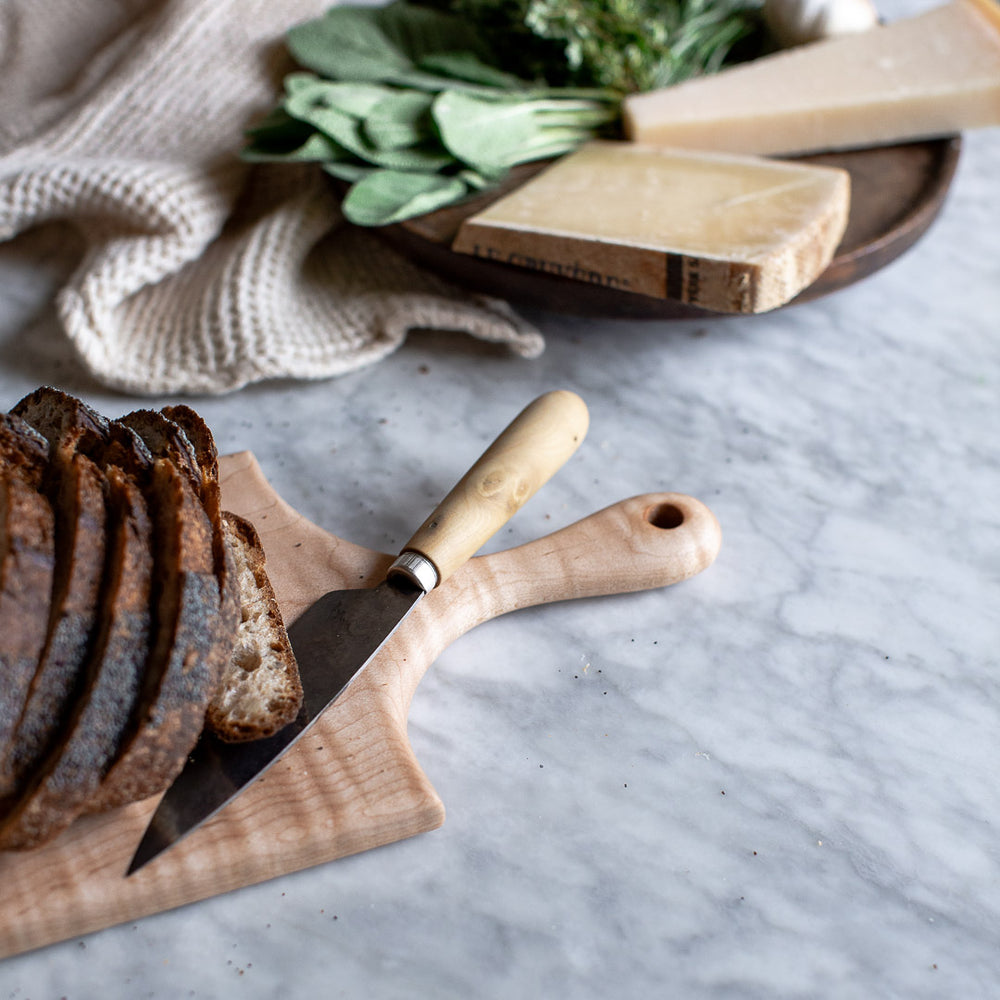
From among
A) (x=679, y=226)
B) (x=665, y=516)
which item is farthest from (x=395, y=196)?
(x=665, y=516)

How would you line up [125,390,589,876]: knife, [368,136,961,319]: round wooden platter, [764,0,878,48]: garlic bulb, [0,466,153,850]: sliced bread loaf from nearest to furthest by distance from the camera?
[0,466,153,850]: sliced bread loaf
[125,390,589,876]: knife
[368,136,961,319]: round wooden platter
[764,0,878,48]: garlic bulb

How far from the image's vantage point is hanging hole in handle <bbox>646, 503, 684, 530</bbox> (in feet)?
5.50

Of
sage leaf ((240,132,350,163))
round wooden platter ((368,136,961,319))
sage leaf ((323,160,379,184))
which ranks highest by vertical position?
sage leaf ((240,132,350,163))

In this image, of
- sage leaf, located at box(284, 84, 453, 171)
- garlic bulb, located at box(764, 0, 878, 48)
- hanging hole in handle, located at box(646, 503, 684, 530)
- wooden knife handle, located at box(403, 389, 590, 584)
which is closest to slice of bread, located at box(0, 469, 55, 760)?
wooden knife handle, located at box(403, 389, 590, 584)

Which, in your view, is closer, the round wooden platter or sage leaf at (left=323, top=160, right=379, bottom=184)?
the round wooden platter

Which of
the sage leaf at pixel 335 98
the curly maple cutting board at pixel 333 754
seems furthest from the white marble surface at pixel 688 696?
the sage leaf at pixel 335 98

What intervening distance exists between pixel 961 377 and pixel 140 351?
1783 millimetres

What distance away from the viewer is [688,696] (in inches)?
59.3

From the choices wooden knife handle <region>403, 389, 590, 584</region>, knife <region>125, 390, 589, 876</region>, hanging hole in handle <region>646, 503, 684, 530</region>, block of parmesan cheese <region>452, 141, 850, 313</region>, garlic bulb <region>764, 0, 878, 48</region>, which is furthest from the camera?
garlic bulb <region>764, 0, 878, 48</region>

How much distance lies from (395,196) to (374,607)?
1.02 m

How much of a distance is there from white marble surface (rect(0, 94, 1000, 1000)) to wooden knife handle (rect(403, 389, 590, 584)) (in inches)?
6.8

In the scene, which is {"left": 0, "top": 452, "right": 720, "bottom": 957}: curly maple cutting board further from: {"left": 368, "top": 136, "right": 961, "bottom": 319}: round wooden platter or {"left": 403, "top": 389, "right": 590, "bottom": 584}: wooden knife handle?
{"left": 368, "top": 136, "right": 961, "bottom": 319}: round wooden platter

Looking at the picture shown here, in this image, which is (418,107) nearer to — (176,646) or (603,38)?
(603,38)

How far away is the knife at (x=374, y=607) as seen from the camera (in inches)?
48.3
